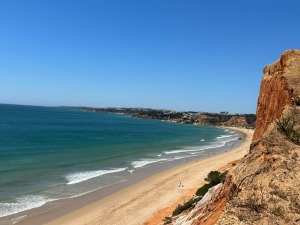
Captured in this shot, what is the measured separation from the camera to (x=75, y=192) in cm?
2553

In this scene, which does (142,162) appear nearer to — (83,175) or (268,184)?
(83,175)

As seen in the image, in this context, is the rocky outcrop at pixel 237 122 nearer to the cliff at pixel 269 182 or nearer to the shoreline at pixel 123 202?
the shoreline at pixel 123 202

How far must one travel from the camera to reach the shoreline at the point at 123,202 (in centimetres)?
1983

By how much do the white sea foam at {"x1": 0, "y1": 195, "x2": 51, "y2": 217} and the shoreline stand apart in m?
1.36

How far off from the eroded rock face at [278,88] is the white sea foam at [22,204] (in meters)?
15.3

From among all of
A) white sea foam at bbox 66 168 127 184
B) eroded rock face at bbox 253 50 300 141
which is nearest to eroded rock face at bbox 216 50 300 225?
eroded rock face at bbox 253 50 300 141

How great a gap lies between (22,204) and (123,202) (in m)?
6.87

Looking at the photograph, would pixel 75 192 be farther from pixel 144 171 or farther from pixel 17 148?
pixel 17 148

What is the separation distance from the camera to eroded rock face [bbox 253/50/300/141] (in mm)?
10914

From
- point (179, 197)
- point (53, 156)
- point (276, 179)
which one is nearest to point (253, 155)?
point (276, 179)

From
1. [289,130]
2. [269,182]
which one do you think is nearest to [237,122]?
[289,130]

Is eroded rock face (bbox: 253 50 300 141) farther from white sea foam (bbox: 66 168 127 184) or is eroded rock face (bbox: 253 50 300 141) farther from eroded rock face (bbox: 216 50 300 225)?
white sea foam (bbox: 66 168 127 184)

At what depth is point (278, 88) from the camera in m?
11.7

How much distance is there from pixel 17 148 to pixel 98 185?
924 inches
